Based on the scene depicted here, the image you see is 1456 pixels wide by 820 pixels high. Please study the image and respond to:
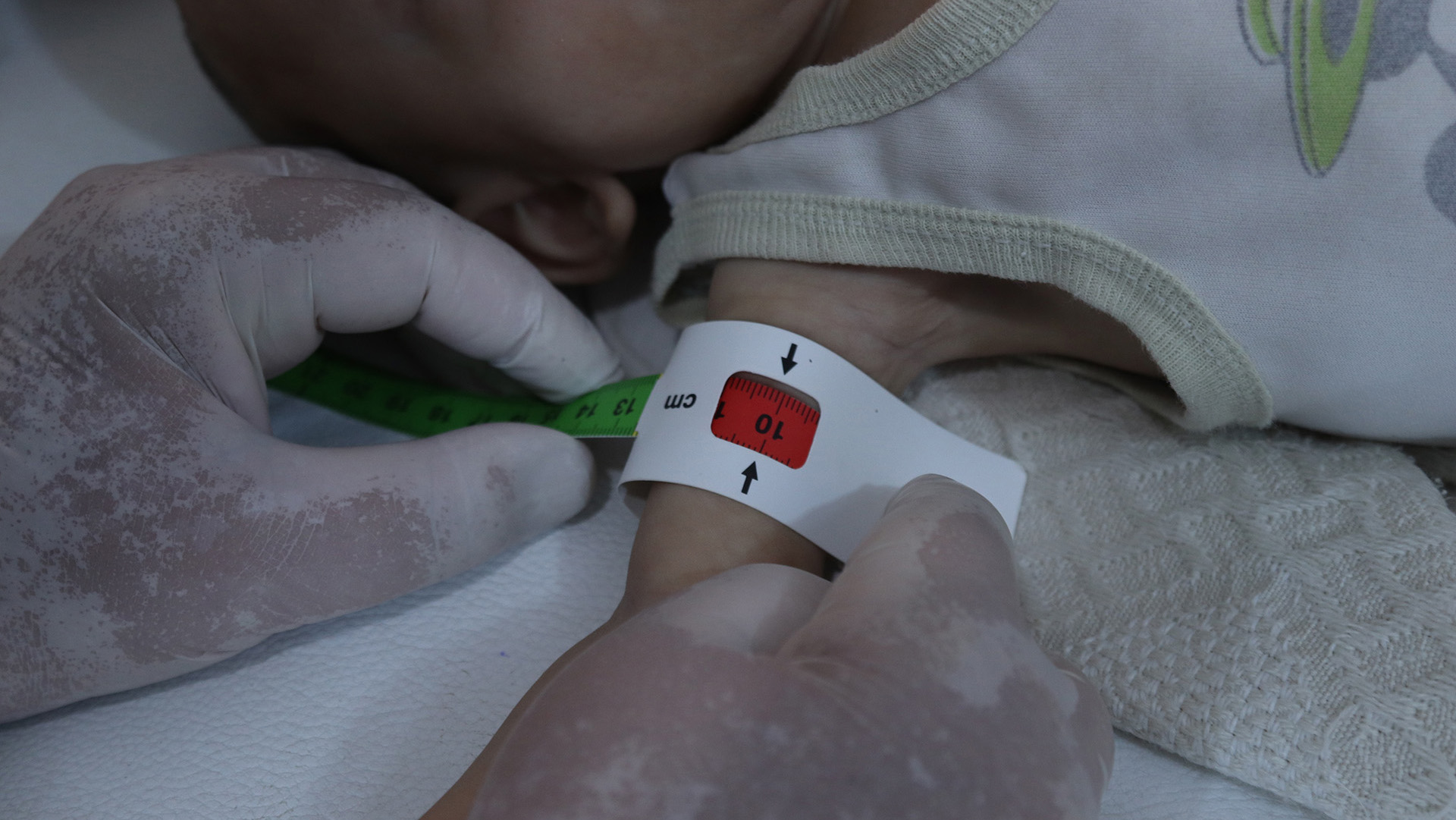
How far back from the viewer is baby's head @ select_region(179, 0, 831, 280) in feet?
2.60

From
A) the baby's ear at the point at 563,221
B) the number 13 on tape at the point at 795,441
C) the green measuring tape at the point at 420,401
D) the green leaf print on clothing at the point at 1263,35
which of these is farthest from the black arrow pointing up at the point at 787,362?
the green leaf print on clothing at the point at 1263,35

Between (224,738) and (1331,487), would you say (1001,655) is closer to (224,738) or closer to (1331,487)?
(1331,487)

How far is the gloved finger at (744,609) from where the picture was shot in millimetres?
555

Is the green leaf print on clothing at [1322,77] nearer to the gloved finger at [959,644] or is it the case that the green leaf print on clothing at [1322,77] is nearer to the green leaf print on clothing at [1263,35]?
the green leaf print on clothing at [1263,35]

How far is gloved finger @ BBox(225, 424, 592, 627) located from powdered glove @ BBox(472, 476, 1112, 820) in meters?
0.25

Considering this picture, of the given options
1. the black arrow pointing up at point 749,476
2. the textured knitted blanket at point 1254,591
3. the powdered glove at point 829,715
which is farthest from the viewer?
the black arrow pointing up at point 749,476

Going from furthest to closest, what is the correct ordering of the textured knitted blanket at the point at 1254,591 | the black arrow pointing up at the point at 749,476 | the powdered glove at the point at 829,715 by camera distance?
the black arrow pointing up at the point at 749,476, the textured knitted blanket at the point at 1254,591, the powdered glove at the point at 829,715

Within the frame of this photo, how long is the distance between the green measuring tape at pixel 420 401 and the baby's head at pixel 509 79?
0.62ft

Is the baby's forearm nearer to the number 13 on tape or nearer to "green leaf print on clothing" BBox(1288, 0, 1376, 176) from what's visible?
the number 13 on tape

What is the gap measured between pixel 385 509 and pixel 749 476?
285mm

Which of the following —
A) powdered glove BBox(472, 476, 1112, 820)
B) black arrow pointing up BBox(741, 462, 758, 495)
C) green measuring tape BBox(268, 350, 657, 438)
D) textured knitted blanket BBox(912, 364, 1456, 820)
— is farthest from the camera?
green measuring tape BBox(268, 350, 657, 438)

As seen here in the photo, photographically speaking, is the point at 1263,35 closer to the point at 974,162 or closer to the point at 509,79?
the point at 974,162

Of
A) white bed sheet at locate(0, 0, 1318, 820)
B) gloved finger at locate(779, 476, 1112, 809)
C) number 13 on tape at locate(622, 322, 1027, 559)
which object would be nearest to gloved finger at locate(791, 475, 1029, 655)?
gloved finger at locate(779, 476, 1112, 809)

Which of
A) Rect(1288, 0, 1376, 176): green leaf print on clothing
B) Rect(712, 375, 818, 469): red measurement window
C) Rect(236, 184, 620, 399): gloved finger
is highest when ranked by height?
Rect(1288, 0, 1376, 176): green leaf print on clothing
